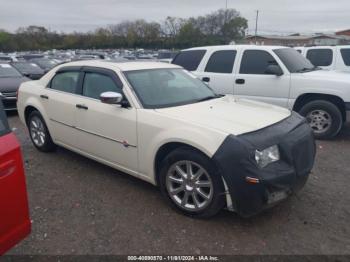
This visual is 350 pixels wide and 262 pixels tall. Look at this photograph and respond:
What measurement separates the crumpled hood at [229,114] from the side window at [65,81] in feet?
5.61

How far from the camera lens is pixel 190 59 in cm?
741

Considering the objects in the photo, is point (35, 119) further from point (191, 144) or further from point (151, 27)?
point (151, 27)

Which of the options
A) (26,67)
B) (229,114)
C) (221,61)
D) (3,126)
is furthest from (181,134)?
(26,67)

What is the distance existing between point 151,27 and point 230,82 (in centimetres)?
8460

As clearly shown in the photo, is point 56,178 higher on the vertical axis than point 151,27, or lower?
lower

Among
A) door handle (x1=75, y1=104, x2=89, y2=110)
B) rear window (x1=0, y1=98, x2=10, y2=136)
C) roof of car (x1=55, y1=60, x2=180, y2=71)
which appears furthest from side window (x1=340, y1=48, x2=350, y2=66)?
rear window (x1=0, y1=98, x2=10, y2=136)

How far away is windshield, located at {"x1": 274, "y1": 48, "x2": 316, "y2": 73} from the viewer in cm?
627

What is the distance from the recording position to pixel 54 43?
8319 centimetres

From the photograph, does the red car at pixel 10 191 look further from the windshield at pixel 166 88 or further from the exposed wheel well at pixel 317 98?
the exposed wheel well at pixel 317 98

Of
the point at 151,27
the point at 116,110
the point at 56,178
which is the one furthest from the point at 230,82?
the point at 151,27

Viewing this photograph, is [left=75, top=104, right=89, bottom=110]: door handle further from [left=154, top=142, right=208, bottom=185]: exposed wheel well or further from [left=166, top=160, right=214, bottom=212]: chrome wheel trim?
[left=166, top=160, right=214, bottom=212]: chrome wheel trim

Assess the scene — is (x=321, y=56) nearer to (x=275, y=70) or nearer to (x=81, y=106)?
(x=275, y=70)

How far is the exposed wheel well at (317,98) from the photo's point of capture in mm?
6000

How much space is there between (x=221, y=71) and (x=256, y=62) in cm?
79
